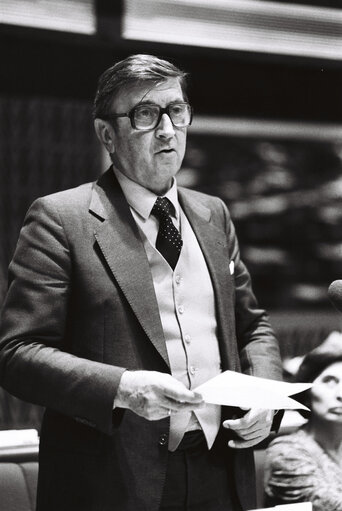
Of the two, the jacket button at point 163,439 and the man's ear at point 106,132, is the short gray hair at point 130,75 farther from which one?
the jacket button at point 163,439

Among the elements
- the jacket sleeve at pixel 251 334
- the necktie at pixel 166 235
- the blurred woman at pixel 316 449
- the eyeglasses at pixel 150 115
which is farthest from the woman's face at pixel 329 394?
the eyeglasses at pixel 150 115

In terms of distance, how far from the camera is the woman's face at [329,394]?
249cm

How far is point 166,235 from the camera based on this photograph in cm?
177

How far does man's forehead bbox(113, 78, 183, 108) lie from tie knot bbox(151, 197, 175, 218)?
192 mm

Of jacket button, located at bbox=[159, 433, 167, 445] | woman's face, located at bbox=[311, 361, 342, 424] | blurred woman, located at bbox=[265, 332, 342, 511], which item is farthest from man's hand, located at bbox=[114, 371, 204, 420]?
woman's face, located at bbox=[311, 361, 342, 424]

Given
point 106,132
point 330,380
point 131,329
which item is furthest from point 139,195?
point 330,380

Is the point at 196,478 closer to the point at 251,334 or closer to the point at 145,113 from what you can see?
the point at 251,334

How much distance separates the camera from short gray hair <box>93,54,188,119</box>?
175cm

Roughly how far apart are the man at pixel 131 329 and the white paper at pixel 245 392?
0.09 m

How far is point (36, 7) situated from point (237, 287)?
2.17m

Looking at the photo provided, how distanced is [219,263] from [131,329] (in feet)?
0.83

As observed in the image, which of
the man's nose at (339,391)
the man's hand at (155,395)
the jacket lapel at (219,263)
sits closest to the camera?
the man's hand at (155,395)

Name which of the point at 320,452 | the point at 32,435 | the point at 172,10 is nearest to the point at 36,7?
the point at 172,10

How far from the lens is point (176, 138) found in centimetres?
175
